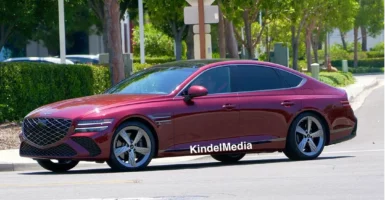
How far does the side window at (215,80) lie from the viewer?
44.9 ft

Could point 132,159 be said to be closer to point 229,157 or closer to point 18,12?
point 229,157

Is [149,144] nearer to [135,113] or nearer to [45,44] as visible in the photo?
[135,113]

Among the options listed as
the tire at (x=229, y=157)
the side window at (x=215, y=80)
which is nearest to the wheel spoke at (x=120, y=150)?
the side window at (x=215, y=80)

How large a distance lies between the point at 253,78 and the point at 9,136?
6298mm

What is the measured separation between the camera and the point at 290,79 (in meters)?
14.5

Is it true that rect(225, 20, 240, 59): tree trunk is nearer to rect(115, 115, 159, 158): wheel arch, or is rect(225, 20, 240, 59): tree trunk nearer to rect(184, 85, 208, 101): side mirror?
rect(184, 85, 208, 101): side mirror

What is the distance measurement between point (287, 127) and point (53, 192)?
4.39m

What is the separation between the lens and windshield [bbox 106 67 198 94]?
13.6 m

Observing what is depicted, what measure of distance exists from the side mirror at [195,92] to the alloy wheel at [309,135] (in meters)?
1.61

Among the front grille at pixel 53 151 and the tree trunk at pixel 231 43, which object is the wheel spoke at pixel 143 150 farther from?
the tree trunk at pixel 231 43

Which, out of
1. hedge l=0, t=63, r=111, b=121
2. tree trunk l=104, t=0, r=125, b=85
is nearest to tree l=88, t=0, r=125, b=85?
tree trunk l=104, t=0, r=125, b=85

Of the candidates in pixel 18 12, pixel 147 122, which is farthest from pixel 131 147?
pixel 18 12

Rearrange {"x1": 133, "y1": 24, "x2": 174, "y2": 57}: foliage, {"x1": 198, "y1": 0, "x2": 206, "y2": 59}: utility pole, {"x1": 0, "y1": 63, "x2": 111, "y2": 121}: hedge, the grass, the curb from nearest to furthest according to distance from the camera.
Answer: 1. the grass
2. {"x1": 198, "y1": 0, "x2": 206, "y2": 59}: utility pole
3. {"x1": 0, "y1": 63, "x2": 111, "y2": 121}: hedge
4. the curb
5. {"x1": 133, "y1": 24, "x2": 174, "y2": 57}: foliage

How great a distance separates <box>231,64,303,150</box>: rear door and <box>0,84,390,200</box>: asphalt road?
0.37m
